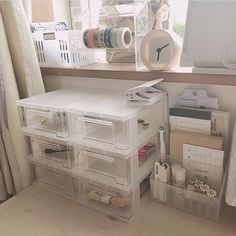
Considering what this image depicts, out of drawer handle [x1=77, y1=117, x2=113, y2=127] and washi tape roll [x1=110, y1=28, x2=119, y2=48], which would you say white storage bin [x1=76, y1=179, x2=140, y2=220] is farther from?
washi tape roll [x1=110, y1=28, x2=119, y2=48]

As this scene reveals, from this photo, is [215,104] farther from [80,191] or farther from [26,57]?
[26,57]

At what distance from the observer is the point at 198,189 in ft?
2.59

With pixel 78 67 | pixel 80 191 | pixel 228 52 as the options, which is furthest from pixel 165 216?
pixel 78 67

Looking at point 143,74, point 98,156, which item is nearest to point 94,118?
point 98,156

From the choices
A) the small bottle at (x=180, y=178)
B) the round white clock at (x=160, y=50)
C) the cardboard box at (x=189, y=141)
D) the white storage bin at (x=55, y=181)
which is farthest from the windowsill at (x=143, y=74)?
the white storage bin at (x=55, y=181)

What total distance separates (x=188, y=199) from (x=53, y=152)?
1.61ft

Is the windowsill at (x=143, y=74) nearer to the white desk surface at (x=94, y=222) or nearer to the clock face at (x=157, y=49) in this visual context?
the clock face at (x=157, y=49)

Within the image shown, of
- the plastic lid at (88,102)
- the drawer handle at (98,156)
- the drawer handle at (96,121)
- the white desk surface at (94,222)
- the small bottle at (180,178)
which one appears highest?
the plastic lid at (88,102)

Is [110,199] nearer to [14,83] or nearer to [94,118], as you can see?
[94,118]

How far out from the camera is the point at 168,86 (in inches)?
35.5

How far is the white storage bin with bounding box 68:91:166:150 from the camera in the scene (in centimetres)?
74

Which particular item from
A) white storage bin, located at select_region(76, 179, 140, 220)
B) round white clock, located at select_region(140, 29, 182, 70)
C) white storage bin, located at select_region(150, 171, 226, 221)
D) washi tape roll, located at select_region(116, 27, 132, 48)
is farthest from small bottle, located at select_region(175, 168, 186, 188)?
washi tape roll, located at select_region(116, 27, 132, 48)

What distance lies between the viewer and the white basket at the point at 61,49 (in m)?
1.01

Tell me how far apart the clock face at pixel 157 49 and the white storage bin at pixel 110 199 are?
0.41m
